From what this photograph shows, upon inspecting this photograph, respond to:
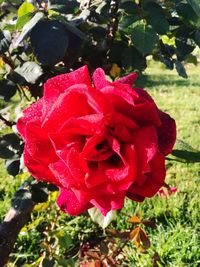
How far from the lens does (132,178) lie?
23.4 inches

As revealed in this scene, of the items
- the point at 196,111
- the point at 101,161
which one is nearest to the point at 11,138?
the point at 101,161

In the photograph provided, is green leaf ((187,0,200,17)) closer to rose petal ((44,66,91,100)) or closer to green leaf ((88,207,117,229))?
rose petal ((44,66,91,100))

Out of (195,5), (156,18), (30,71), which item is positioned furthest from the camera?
(30,71)

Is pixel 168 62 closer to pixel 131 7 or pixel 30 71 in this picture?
pixel 131 7

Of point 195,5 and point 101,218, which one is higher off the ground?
point 195,5

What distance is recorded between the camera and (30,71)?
1.04 metres

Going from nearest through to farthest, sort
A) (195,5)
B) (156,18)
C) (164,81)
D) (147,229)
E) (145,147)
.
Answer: (145,147) → (195,5) → (156,18) → (147,229) → (164,81)

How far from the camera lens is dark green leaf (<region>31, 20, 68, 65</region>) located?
88cm

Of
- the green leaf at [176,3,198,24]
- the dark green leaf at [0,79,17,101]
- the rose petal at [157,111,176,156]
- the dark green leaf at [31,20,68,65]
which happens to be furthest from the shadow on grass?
the rose petal at [157,111,176,156]

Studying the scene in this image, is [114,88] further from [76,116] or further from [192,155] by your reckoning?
[192,155]

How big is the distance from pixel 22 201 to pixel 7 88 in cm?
32

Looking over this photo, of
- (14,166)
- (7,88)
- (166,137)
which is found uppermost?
(166,137)

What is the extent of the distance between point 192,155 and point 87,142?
12.9 inches

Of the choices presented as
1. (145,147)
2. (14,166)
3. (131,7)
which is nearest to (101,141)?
(145,147)
